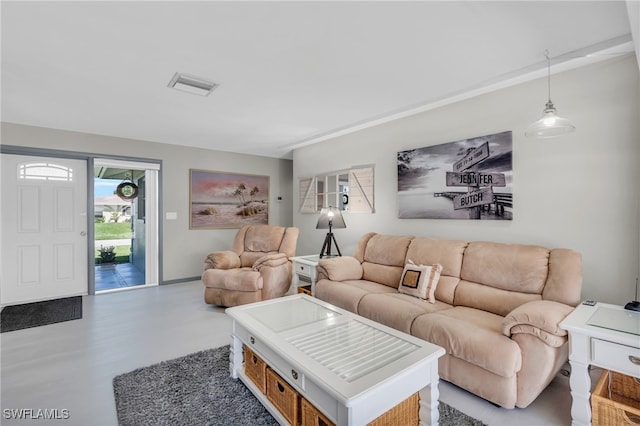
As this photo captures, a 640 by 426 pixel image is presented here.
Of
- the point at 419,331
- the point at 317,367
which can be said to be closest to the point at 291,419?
the point at 317,367

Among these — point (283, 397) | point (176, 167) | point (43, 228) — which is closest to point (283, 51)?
point (283, 397)

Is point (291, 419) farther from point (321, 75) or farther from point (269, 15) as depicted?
point (321, 75)

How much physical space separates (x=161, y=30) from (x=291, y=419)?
243 centimetres

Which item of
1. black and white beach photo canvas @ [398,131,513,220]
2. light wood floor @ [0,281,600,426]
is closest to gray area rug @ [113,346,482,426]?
light wood floor @ [0,281,600,426]

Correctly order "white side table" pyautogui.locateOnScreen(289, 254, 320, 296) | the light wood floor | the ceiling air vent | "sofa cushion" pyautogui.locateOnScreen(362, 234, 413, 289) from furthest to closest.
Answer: "white side table" pyautogui.locateOnScreen(289, 254, 320, 296), "sofa cushion" pyautogui.locateOnScreen(362, 234, 413, 289), the ceiling air vent, the light wood floor

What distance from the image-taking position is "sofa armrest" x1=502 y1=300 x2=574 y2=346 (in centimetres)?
173

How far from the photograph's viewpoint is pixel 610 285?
2238 millimetres

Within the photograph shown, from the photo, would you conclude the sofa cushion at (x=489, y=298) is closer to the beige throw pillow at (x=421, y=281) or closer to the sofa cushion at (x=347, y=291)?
the beige throw pillow at (x=421, y=281)

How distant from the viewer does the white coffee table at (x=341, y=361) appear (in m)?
1.30

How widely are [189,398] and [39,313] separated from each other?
2.96 metres

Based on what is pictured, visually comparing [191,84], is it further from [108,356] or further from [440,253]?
[440,253]

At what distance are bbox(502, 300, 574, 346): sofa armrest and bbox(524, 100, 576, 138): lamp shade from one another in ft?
3.79

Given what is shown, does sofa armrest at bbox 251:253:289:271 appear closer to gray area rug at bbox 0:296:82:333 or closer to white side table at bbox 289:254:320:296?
white side table at bbox 289:254:320:296

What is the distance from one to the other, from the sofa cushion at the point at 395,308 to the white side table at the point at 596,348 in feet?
2.88
